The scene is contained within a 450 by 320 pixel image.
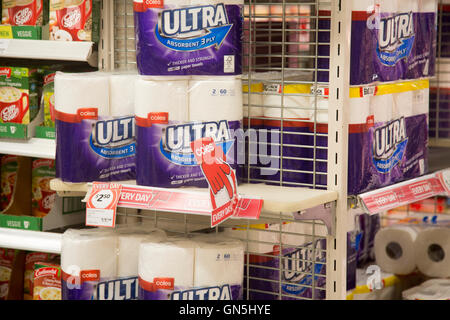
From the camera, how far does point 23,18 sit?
3090mm

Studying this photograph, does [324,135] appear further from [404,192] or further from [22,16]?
[22,16]

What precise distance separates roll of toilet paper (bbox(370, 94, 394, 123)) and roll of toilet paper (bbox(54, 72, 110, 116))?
33.6 inches

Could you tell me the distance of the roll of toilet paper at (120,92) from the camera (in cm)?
266

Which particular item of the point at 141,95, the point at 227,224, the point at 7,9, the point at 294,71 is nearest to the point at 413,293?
the point at 227,224

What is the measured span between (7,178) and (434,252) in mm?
1765

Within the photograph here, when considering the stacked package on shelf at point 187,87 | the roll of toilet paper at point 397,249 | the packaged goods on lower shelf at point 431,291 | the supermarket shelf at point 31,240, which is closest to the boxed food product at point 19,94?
the supermarket shelf at point 31,240

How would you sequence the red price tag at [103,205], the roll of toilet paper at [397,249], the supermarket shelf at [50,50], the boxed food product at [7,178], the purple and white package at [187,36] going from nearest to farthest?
the purple and white package at [187,36], the red price tag at [103,205], the supermarket shelf at [50,50], the roll of toilet paper at [397,249], the boxed food product at [7,178]

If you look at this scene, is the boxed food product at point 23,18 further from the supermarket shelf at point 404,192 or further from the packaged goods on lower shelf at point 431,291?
the packaged goods on lower shelf at point 431,291

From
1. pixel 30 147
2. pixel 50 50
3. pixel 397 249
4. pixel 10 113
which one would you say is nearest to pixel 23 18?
pixel 50 50

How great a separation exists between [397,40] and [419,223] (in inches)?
41.8

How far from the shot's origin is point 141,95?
8.10ft

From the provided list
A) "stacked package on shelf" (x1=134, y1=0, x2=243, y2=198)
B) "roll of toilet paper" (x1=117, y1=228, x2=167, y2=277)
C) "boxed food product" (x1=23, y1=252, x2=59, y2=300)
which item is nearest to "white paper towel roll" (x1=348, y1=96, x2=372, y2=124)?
"stacked package on shelf" (x1=134, y1=0, x2=243, y2=198)

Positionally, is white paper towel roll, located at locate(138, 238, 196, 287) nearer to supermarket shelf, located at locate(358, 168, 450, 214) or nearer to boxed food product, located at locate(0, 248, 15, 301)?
supermarket shelf, located at locate(358, 168, 450, 214)

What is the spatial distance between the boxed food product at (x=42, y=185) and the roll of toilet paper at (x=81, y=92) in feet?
2.40
